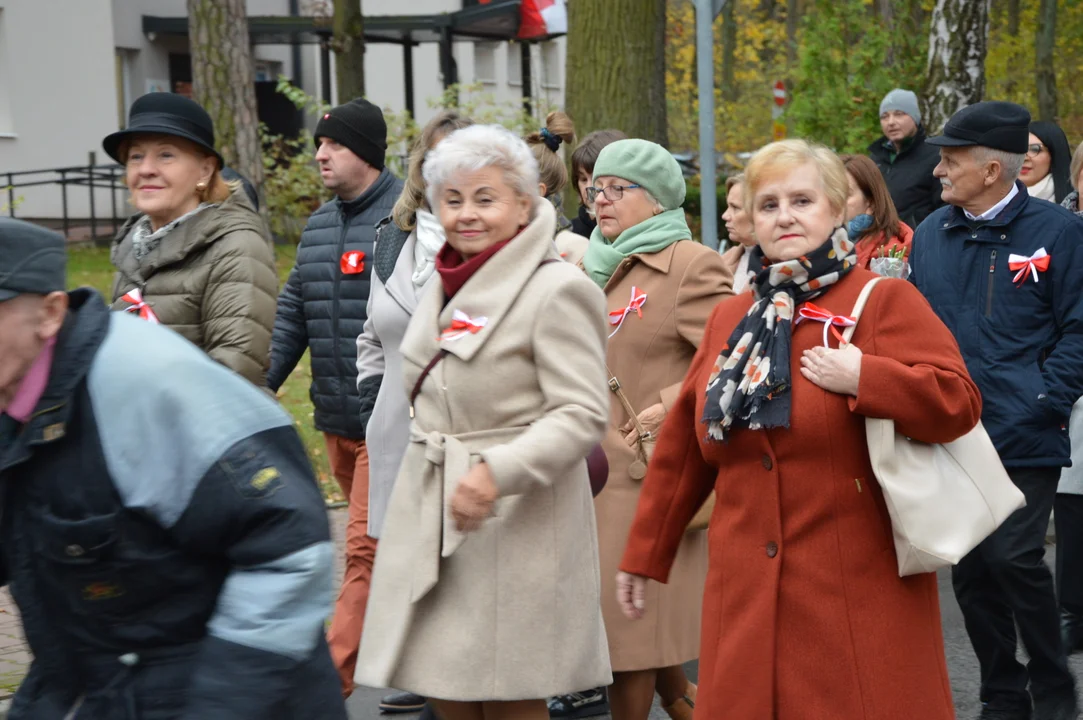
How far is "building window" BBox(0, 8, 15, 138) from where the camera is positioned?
25469 millimetres

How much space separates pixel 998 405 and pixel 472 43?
35836mm

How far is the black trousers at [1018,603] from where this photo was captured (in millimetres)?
5199

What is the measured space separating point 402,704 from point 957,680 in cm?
218

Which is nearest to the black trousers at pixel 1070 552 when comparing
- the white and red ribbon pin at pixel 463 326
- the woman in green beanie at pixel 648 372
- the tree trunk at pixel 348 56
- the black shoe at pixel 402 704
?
the woman in green beanie at pixel 648 372

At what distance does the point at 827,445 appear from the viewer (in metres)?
3.75

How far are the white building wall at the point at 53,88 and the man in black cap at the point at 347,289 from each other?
20.7 meters

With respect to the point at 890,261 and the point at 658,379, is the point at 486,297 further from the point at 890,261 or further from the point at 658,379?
the point at 890,261

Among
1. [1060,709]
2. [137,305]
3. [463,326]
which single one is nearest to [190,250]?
[137,305]

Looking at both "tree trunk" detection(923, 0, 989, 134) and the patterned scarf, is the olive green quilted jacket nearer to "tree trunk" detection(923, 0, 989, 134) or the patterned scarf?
the patterned scarf

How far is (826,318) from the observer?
149 inches

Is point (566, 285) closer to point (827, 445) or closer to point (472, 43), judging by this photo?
point (827, 445)

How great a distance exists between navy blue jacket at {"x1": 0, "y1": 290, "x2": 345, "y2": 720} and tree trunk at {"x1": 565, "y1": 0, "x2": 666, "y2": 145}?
32.5 feet

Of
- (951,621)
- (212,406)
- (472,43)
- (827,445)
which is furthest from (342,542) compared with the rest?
(472,43)

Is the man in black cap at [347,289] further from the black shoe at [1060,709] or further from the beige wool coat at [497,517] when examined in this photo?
the black shoe at [1060,709]
